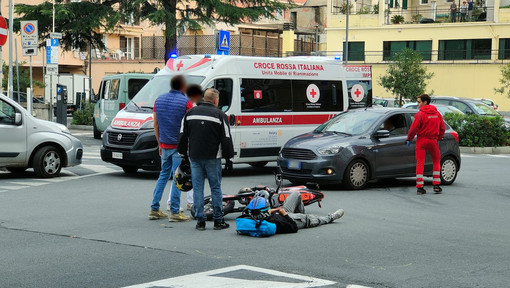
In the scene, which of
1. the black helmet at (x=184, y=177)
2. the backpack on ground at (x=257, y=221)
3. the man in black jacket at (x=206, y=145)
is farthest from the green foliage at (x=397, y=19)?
the backpack on ground at (x=257, y=221)

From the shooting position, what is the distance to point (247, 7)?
1329 inches

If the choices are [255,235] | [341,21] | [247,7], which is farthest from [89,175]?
[341,21]

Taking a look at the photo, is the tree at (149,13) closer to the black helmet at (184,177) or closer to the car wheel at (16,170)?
the car wheel at (16,170)

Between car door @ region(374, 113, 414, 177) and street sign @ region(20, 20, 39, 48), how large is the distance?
43.8ft

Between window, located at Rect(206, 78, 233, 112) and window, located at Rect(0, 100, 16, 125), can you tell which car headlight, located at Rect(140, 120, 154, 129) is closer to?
window, located at Rect(206, 78, 233, 112)

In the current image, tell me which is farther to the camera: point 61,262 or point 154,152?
point 154,152

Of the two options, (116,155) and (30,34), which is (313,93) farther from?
(30,34)

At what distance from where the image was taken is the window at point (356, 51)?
202ft

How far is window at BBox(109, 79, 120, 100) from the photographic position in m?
27.2

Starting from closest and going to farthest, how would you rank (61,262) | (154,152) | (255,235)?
(61,262)
(255,235)
(154,152)

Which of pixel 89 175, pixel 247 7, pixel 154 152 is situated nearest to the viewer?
pixel 154 152

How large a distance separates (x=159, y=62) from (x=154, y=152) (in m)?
45.0

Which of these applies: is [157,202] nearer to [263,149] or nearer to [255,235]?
[255,235]

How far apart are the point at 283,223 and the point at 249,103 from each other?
24.4ft
